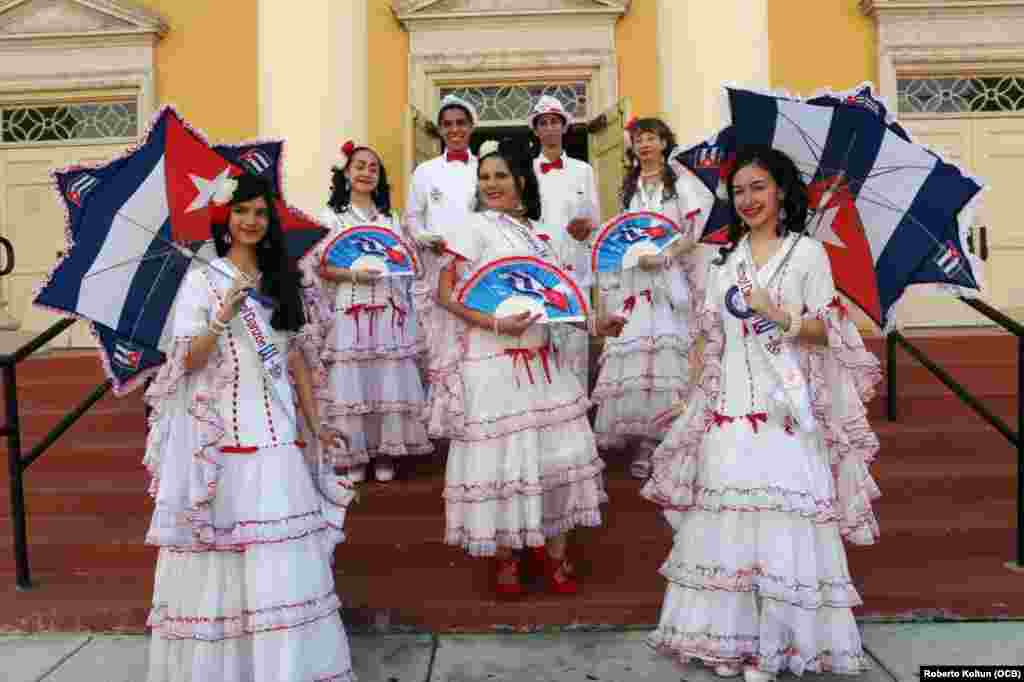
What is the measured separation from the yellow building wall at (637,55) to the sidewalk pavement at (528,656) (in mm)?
6160

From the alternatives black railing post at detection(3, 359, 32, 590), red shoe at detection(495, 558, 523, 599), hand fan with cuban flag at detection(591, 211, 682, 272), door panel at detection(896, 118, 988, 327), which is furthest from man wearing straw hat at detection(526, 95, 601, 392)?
door panel at detection(896, 118, 988, 327)

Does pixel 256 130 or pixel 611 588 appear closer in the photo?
pixel 611 588

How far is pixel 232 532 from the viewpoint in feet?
9.91

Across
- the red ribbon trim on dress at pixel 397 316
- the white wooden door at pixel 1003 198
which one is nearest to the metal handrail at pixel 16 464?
the red ribbon trim on dress at pixel 397 316

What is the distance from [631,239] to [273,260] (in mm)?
2352

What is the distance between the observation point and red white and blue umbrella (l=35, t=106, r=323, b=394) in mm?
3014

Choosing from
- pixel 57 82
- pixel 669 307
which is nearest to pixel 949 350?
pixel 669 307

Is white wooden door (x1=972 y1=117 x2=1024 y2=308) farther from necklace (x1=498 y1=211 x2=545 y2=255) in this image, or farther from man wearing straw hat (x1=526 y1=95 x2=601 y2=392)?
necklace (x1=498 y1=211 x2=545 y2=255)

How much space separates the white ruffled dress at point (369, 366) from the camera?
512 centimetres

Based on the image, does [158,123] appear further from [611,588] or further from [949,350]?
[949,350]

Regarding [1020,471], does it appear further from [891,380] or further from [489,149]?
[489,149]

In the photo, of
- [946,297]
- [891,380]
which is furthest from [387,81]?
Result: [946,297]

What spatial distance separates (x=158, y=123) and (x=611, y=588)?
110 inches

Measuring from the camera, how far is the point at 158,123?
3.11m
